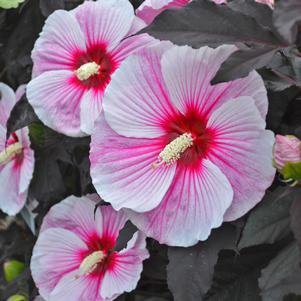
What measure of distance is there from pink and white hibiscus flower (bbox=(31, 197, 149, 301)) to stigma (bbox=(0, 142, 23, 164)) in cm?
15

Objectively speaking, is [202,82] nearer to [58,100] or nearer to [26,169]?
[58,100]

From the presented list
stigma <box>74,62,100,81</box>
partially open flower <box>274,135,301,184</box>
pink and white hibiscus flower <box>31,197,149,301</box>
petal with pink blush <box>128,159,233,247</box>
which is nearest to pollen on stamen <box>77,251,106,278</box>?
pink and white hibiscus flower <box>31,197,149,301</box>

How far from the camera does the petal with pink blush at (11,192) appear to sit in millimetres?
1230

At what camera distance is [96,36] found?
110 cm

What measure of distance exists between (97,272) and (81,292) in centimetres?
4

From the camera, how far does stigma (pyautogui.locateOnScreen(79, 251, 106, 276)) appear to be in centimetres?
108

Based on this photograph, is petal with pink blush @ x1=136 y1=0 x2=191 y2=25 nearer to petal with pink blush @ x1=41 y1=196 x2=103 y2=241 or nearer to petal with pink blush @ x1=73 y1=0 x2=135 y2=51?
petal with pink blush @ x1=73 y1=0 x2=135 y2=51

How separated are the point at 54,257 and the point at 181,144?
35cm

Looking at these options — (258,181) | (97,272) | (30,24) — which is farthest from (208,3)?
(30,24)

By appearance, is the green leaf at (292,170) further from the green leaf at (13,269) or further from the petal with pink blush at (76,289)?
the green leaf at (13,269)

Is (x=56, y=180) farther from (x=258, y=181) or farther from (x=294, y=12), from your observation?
(x=294, y=12)

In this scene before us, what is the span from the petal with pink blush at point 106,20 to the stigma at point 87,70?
0.12ft

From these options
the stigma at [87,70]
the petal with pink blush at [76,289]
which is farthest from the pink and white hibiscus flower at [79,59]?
the petal with pink blush at [76,289]

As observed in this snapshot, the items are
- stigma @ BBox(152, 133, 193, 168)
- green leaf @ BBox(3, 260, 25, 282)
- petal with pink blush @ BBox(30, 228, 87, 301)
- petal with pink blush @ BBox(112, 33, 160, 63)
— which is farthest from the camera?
green leaf @ BBox(3, 260, 25, 282)
